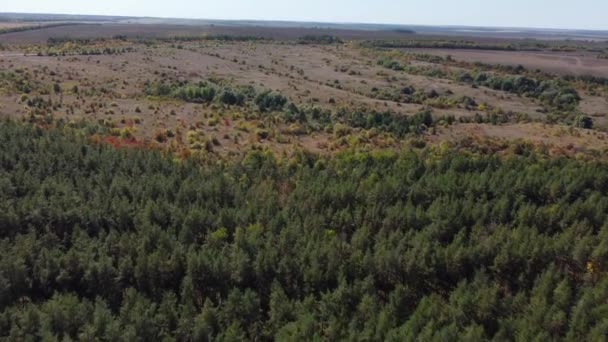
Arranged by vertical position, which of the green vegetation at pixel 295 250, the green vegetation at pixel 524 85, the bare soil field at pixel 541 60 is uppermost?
the bare soil field at pixel 541 60

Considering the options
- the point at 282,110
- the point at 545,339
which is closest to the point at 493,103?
the point at 282,110

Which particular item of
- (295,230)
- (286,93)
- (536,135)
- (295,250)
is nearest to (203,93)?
(286,93)

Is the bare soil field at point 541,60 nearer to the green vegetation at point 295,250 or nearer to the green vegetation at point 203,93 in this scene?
the green vegetation at point 203,93

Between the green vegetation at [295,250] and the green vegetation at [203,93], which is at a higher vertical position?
the green vegetation at [203,93]

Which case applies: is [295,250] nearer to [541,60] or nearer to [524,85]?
[524,85]

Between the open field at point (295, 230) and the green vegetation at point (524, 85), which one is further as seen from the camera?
the green vegetation at point (524, 85)

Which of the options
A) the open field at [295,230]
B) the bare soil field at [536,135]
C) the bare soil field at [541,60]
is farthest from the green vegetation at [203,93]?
the bare soil field at [541,60]

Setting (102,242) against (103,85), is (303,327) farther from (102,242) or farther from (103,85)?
(103,85)

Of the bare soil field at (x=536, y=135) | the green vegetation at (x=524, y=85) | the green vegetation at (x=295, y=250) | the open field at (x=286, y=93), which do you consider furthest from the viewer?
the green vegetation at (x=524, y=85)

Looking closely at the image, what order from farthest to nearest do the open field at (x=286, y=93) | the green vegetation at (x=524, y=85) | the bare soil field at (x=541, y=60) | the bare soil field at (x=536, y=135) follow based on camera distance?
1. the bare soil field at (x=541, y=60)
2. the green vegetation at (x=524, y=85)
3. the open field at (x=286, y=93)
4. the bare soil field at (x=536, y=135)
